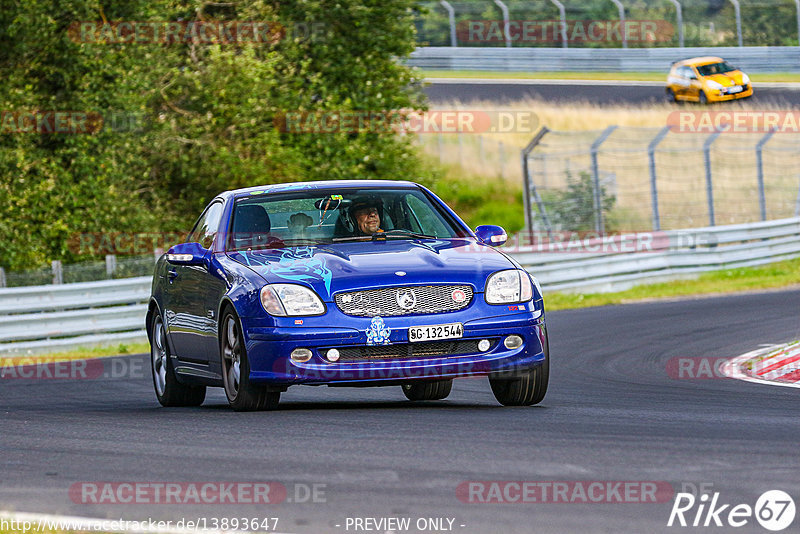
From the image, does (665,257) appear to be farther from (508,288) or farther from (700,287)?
(508,288)

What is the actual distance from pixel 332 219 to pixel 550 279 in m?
14.7

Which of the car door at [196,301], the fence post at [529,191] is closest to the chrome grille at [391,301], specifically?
the car door at [196,301]

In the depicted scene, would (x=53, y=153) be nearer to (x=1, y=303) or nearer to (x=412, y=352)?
(x=1, y=303)

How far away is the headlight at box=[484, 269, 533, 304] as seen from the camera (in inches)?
376

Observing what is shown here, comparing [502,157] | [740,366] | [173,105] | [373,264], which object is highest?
[373,264]

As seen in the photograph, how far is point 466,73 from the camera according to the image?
176ft

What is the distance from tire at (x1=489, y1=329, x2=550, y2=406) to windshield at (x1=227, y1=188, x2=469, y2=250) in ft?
4.02

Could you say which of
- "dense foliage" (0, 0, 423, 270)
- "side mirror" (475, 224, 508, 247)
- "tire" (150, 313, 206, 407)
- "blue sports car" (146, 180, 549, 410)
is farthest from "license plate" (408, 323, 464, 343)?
"dense foliage" (0, 0, 423, 270)

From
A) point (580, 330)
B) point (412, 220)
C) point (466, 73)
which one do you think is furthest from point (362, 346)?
point (466, 73)

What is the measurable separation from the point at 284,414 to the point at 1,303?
11703mm


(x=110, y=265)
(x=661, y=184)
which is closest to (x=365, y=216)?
(x=110, y=265)

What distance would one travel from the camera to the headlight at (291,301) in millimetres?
9312

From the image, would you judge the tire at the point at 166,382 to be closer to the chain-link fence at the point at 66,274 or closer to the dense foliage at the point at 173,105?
the chain-link fence at the point at 66,274

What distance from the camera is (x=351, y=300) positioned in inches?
367
